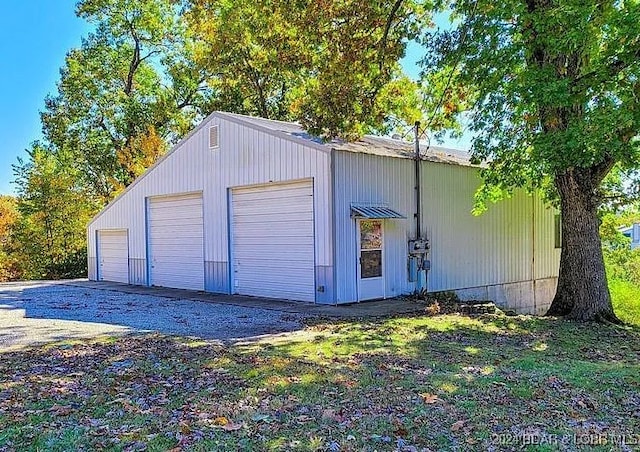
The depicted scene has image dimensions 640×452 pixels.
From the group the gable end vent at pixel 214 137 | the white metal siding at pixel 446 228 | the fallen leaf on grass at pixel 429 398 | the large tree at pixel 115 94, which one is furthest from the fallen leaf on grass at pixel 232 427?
the large tree at pixel 115 94

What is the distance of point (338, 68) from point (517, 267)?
9.01m

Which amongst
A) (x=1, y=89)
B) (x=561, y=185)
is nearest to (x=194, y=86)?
(x=1, y=89)

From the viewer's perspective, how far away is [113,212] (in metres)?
18.4

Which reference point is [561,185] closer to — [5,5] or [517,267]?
[517,267]

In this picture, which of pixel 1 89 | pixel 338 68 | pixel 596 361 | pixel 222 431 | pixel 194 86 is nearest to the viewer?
pixel 222 431

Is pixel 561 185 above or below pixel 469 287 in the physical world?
above

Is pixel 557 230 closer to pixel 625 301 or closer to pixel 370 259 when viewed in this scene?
pixel 625 301

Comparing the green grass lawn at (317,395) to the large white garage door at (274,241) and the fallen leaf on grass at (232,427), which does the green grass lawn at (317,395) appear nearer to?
the fallen leaf on grass at (232,427)

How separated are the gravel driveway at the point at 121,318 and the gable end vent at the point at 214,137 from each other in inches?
166

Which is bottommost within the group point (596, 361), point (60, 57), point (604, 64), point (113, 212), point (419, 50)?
point (596, 361)

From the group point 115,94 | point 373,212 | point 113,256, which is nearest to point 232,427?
point 373,212

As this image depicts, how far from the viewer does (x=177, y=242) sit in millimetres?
15602

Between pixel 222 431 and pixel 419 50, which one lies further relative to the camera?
pixel 419 50

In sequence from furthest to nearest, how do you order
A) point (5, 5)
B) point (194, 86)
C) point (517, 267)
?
point (194, 86) → point (5, 5) → point (517, 267)
